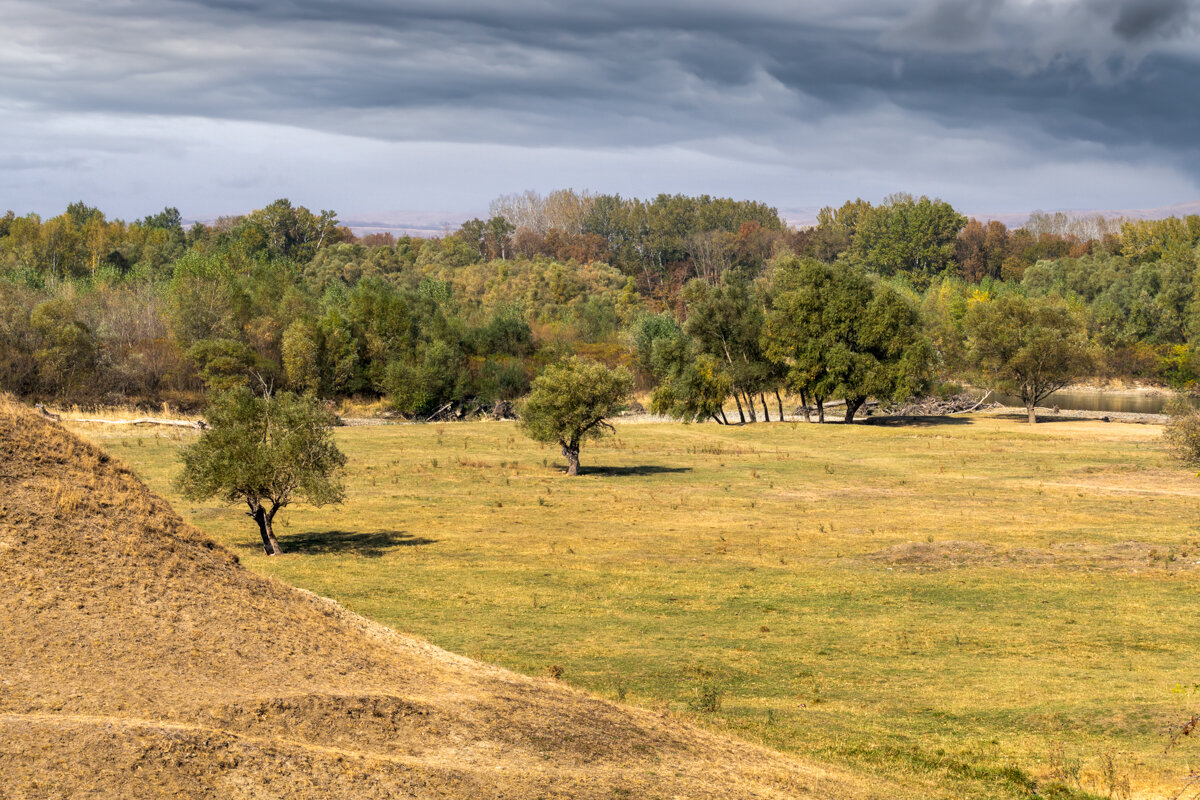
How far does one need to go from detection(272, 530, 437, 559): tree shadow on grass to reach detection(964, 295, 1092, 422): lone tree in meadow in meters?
61.0

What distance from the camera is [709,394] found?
79.1 meters

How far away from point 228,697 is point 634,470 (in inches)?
1689

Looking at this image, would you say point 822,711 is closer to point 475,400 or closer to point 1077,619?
point 1077,619

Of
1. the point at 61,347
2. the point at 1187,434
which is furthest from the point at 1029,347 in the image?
the point at 61,347

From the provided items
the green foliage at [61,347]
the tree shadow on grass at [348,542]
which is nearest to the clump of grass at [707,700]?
the tree shadow on grass at [348,542]

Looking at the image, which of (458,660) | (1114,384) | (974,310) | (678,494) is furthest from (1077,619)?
(1114,384)

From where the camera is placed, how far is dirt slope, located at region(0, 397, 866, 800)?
8.26 m

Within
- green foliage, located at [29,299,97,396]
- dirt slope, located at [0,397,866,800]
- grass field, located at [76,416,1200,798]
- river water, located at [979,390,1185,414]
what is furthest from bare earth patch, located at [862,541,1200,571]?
green foliage, located at [29,299,97,396]

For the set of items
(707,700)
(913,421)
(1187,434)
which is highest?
(1187,434)

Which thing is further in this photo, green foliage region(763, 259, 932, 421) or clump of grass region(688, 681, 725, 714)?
green foliage region(763, 259, 932, 421)

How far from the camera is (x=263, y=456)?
2903 cm

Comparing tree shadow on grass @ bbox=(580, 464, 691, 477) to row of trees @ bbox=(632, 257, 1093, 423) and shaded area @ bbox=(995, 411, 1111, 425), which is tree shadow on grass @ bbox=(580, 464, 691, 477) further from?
shaded area @ bbox=(995, 411, 1111, 425)

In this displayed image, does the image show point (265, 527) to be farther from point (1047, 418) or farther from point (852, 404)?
point (1047, 418)

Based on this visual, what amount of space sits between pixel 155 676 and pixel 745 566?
20.4 metres
